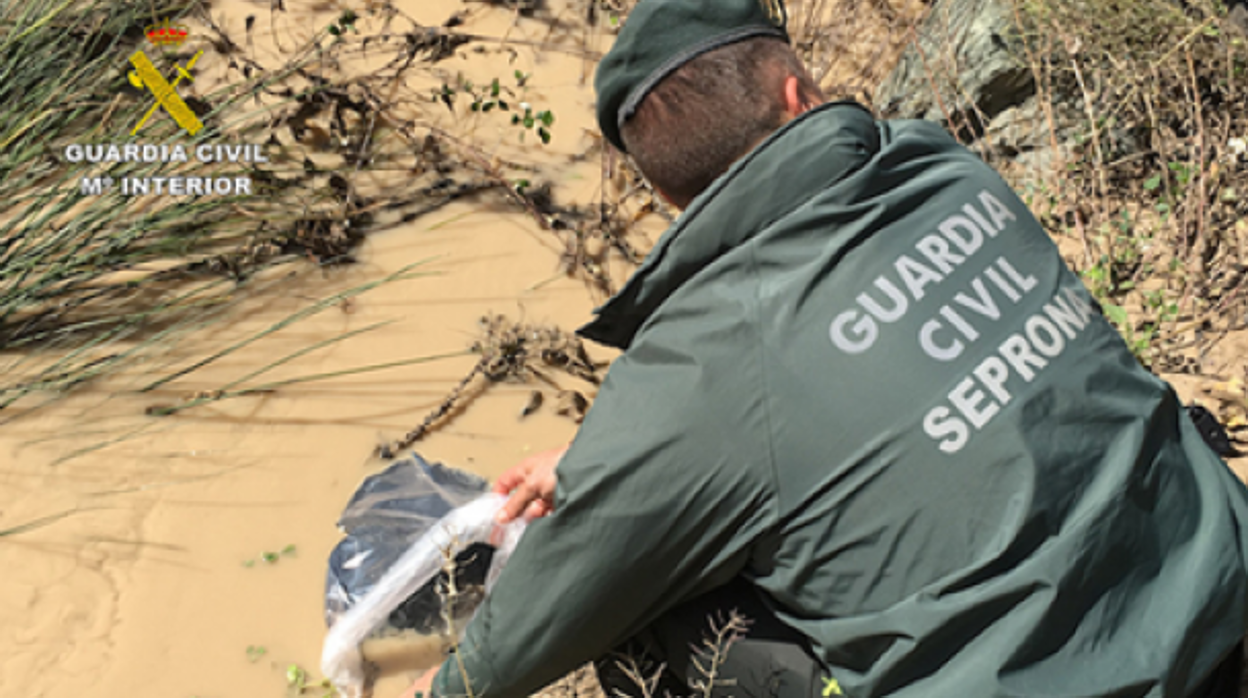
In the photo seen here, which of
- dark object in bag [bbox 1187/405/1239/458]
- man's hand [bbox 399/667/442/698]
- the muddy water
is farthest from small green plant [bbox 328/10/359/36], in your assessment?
dark object in bag [bbox 1187/405/1239/458]

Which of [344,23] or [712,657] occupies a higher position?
[344,23]

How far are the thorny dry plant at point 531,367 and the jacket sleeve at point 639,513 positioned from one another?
114 cm

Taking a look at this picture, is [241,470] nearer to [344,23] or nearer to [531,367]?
[531,367]

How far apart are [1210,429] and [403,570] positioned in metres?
1.84

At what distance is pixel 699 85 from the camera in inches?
60.2

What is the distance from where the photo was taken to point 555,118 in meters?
3.43

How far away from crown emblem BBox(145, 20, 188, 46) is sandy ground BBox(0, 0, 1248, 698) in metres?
1.21

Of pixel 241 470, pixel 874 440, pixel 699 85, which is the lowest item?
pixel 874 440

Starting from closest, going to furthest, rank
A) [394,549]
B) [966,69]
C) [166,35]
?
[394,549] < [966,69] < [166,35]

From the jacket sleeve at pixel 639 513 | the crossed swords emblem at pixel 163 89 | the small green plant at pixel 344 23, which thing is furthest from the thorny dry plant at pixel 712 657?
the small green plant at pixel 344 23

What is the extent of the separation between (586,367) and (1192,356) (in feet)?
5.34

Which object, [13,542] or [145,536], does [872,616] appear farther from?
[13,542]

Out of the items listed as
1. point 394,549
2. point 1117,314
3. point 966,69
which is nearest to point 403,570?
point 394,549

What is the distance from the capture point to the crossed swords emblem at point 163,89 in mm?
3201
